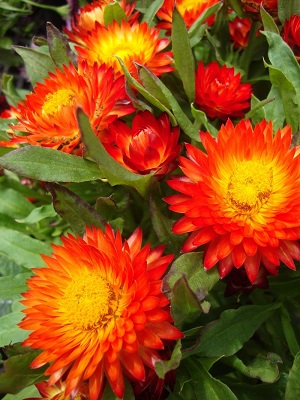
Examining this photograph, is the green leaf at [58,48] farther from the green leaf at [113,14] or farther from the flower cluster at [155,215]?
the green leaf at [113,14]

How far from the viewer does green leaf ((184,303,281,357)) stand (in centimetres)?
84

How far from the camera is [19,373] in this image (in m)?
0.79

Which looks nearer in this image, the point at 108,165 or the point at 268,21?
the point at 108,165

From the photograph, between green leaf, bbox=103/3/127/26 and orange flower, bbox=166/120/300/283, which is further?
green leaf, bbox=103/3/127/26

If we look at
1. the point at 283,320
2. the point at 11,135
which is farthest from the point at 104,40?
the point at 283,320

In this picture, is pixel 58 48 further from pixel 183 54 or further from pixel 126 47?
pixel 183 54

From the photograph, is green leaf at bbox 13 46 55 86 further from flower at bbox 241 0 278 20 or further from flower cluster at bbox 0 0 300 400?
flower at bbox 241 0 278 20

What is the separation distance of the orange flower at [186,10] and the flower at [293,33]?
0.55 feet

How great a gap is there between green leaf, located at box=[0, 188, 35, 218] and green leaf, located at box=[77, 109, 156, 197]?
0.42 meters

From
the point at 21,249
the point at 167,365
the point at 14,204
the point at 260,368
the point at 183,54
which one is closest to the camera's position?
the point at 167,365

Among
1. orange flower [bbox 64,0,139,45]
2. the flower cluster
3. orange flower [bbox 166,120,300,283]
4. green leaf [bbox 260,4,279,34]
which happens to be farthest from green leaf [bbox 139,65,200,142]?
orange flower [bbox 64,0,139,45]

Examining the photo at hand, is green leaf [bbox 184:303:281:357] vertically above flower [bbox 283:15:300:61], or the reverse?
flower [bbox 283:15:300:61]

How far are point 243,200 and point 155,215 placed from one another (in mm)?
157

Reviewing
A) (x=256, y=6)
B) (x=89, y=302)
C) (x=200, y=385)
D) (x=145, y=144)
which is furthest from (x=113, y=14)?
(x=200, y=385)
